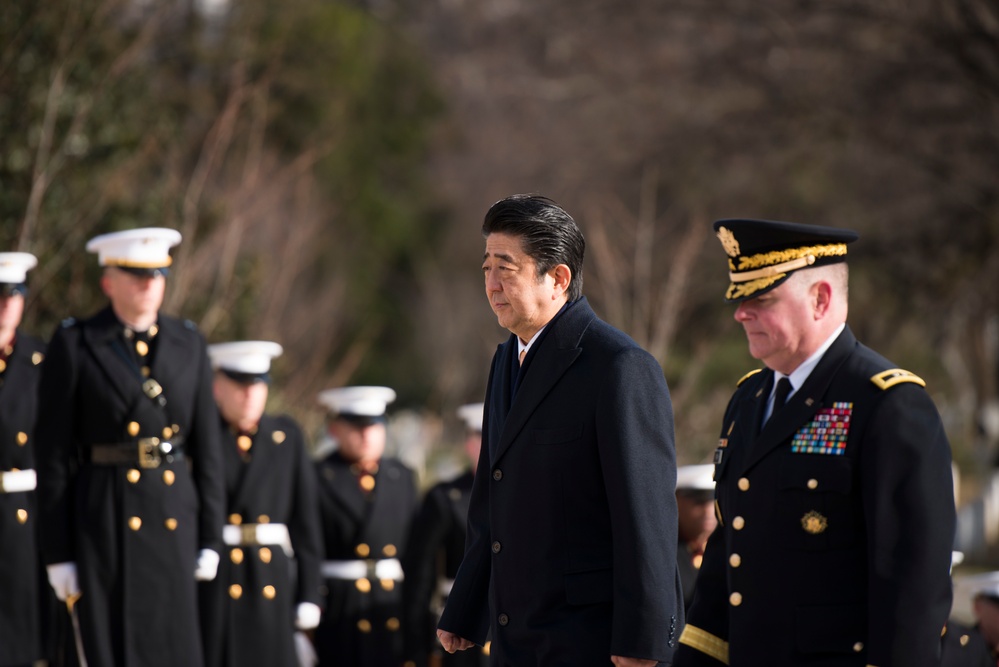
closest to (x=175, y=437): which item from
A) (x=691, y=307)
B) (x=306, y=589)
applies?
(x=306, y=589)

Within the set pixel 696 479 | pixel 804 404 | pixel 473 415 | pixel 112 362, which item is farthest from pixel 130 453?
pixel 804 404

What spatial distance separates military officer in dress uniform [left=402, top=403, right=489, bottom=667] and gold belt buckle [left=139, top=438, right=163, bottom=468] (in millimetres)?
2064

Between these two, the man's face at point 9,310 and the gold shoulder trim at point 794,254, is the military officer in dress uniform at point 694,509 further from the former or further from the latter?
the man's face at point 9,310

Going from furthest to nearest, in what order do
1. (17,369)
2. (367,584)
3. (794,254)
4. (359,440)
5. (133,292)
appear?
(359,440)
(367,584)
(17,369)
(133,292)
(794,254)

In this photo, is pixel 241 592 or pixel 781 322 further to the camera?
pixel 241 592

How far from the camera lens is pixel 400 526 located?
334 inches

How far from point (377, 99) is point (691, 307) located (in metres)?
19.5

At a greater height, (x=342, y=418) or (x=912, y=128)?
(x=912, y=128)

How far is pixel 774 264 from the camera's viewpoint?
3.94 metres

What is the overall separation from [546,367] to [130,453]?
2.81 meters

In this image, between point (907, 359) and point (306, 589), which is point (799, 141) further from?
point (306, 589)

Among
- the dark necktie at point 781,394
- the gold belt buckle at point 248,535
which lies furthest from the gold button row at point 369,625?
the dark necktie at point 781,394

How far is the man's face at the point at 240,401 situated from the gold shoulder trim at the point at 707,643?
3.99 meters

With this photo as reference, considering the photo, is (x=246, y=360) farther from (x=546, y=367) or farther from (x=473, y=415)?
(x=546, y=367)
